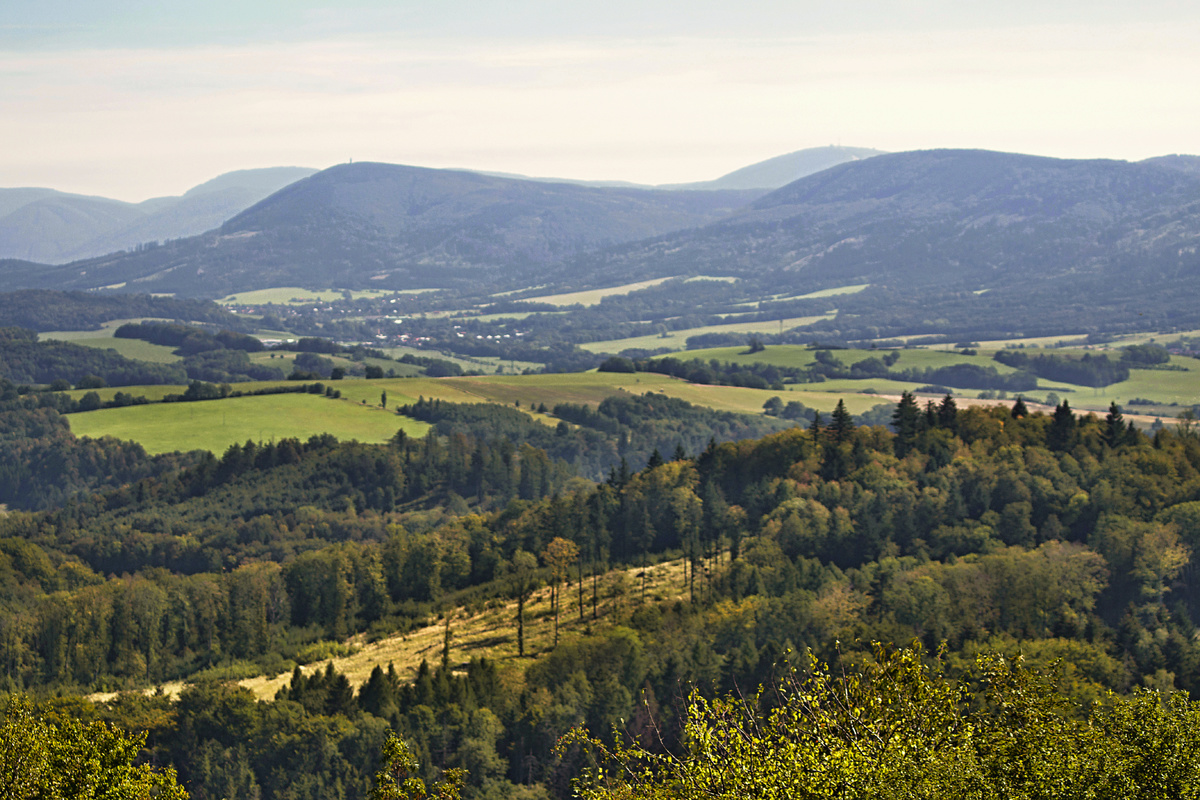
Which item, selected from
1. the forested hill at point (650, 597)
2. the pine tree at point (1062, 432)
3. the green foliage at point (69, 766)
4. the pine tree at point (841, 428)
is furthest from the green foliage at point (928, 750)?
the pine tree at point (841, 428)

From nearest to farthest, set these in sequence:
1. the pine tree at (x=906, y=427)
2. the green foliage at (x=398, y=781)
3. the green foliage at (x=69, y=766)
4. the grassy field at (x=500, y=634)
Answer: the green foliage at (x=398, y=781)
the green foliage at (x=69, y=766)
the grassy field at (x=500, y=634)
the pine tree at (x=906, y=427)

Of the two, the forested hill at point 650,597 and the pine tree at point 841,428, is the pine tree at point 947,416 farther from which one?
the pine tree at point 841,428

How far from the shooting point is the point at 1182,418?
16775 centimetres

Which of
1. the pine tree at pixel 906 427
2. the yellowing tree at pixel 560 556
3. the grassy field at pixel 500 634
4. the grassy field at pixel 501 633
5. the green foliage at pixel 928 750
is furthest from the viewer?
the pine tree at pixel 906 427

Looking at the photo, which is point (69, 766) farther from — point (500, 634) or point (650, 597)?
point (650, 597)

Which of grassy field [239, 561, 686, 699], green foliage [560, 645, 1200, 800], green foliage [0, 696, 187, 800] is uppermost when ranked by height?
green foliage [560, 645, 1200, 800]

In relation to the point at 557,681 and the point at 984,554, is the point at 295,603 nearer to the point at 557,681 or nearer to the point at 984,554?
the point at 557,681

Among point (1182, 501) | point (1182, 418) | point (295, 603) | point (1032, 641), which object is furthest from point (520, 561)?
point (1182, 418)

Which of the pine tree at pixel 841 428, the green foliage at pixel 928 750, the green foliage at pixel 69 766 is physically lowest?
the pine tree at pixel 841 428

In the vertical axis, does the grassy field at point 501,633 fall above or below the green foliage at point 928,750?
below

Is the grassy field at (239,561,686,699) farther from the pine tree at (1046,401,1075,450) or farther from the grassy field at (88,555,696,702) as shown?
the pine tree at (1046,401,1075,450)

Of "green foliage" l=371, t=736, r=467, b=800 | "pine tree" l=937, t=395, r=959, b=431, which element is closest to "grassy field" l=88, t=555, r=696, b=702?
"pine tree" l=937, t=395, r=959, b=431

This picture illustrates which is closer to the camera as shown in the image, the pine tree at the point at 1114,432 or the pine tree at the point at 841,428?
the pine tree at the point at 1114,432

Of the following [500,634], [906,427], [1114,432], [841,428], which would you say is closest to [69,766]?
[500,634]
